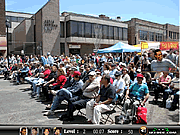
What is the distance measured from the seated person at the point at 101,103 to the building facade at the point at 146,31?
3264 centimetres

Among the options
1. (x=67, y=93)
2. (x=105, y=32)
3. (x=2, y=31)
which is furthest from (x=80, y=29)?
(x=67, y=93)

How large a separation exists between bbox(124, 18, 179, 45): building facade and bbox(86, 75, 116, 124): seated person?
32.6 m

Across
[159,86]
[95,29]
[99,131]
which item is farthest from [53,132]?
[95,29]

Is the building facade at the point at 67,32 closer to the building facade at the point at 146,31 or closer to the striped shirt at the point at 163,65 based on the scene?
the building facade at the point at 146,31

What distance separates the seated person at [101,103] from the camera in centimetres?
391

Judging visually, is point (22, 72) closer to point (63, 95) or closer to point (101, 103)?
point (63, 95)

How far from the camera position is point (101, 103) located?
4.10 m

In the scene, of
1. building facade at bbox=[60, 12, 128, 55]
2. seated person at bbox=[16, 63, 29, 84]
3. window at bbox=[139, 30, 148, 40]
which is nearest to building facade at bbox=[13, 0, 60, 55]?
building facade at bbox=[60, 12, 128, 55]

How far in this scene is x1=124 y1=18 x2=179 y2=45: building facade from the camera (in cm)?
3472

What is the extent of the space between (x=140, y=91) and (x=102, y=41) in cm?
2646

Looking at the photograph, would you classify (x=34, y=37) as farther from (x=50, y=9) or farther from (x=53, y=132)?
(x=53, y=132)

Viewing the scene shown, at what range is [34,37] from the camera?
85.9ft

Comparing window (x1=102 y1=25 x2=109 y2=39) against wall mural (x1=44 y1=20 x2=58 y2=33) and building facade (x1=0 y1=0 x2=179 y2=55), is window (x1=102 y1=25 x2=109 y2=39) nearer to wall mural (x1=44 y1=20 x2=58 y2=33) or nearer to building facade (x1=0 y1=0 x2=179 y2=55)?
building facade (x1=0 y1=0 x2=179 y2=55)

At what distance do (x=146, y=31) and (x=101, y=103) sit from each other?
116 feet
